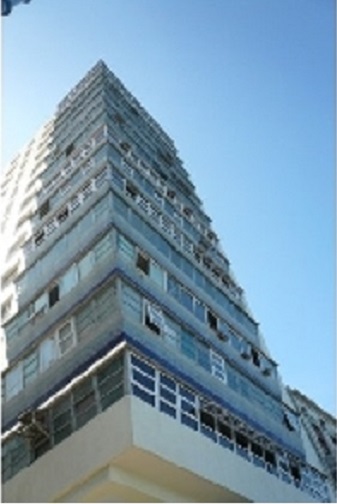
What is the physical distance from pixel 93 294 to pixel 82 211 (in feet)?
17.5

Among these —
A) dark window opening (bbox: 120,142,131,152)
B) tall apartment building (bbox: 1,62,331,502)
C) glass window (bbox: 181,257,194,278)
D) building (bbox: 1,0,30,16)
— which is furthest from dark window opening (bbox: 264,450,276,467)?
building (bbox: 1,0,30,16)

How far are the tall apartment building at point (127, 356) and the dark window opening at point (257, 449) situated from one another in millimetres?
64

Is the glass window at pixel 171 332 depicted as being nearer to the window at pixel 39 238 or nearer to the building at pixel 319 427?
the window at pixel 39 238

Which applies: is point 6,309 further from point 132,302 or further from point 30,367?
point 132,302

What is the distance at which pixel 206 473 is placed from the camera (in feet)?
56.3

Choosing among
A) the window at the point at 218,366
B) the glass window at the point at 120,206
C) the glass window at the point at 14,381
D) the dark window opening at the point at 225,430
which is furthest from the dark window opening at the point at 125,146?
the dark window opening at the point at 225,430

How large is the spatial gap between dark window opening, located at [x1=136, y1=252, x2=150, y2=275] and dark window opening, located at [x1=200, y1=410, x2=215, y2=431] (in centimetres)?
515

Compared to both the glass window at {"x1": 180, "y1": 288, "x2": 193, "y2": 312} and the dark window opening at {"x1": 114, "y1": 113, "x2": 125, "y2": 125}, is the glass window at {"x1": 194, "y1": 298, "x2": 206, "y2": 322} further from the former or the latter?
the dark window opening at {"x1": 114, "y1": 113, "x2": 125, "y2": 125}

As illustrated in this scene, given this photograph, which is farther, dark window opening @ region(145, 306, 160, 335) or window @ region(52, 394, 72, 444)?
dark window opening @ region(145, 306, 160, 335)

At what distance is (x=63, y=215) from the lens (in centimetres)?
2650

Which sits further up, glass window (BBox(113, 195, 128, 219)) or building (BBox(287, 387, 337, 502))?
Result: glass window (BBox(113, 195, 128, 219))

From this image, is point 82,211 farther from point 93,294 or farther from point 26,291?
point 93,294

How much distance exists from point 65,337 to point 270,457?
7885 millimetres

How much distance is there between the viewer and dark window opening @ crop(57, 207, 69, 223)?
86.0 feet
